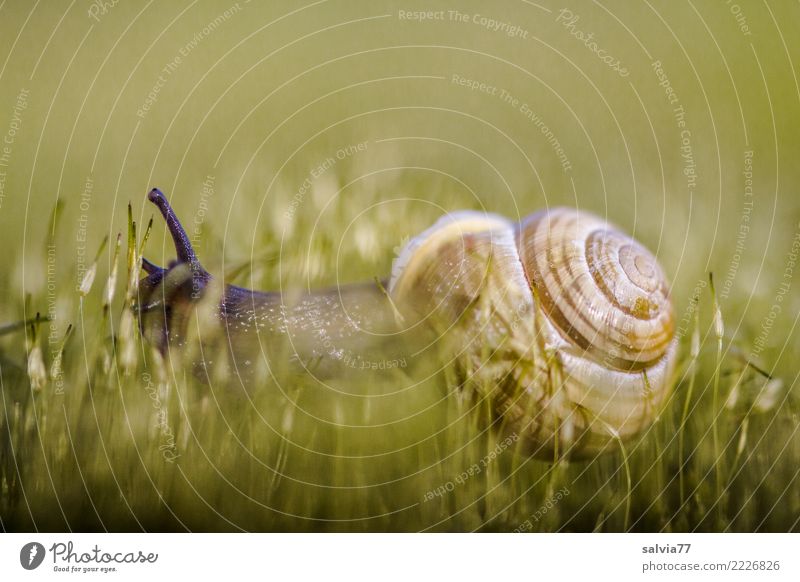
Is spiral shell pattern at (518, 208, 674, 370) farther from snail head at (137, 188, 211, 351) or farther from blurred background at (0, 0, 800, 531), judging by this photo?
snail head at (137, 188, 211, 351)

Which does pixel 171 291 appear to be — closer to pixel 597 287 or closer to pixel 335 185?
pixel 335 185

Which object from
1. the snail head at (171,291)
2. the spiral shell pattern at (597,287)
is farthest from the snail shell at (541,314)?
the snail head at (171,291)

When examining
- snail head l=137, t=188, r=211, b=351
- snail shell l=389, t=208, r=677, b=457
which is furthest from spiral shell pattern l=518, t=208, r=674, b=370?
snail head l=137, t=188, r=211, b=351

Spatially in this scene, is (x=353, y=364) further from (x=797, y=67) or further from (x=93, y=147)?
(x=797, y=67)

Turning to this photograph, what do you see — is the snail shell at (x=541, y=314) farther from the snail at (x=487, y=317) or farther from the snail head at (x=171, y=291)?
the snail head at (x=171, y=291)

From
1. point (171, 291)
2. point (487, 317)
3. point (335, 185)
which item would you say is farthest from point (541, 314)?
point (171, 291)
